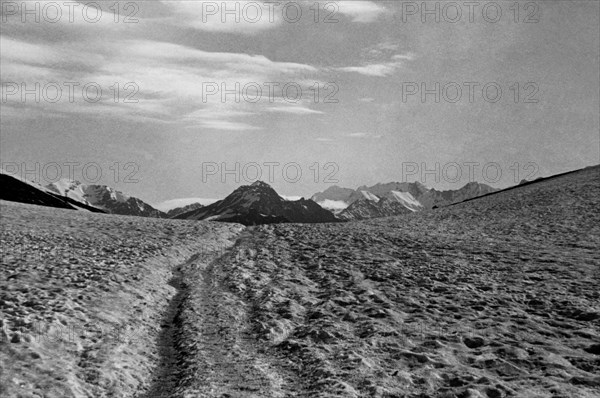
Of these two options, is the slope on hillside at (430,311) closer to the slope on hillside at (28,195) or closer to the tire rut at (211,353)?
the tire rut at (211,353)

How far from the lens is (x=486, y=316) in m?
16.9

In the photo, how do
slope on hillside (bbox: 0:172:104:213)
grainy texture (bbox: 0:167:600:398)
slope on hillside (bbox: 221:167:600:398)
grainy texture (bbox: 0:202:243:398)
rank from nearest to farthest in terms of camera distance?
grainy texture (bbox: 0:202:243:398), grainy texture (bbox: 0:167:600:398), slope on hillside (bbox: 221:167:600:398), slope on hillside (bbox: 0:172:104:213)

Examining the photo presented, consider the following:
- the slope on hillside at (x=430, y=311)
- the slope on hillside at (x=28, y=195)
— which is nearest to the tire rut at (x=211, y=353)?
the slope on hillside at (x=430, y=311)

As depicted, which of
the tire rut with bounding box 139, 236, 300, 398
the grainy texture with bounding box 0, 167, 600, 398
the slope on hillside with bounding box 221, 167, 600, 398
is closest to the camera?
the tire rut with bounding box 139, 236, 300, 398

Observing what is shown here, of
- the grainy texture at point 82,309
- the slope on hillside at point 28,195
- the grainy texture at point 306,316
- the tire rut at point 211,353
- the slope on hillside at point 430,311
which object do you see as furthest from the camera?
the slope on hillside at point 28,195

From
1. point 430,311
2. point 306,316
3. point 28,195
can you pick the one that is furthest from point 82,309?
point 28,195

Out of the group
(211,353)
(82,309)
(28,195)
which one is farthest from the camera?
(28,195)

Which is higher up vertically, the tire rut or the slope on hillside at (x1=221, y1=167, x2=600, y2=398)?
the slope on hillside at (x1=221, y1=167, x2=600, y2=398)

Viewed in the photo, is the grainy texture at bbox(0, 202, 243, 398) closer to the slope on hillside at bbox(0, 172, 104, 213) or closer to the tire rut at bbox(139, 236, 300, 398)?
the tire rut at bbox(139, 236, 300, 398)

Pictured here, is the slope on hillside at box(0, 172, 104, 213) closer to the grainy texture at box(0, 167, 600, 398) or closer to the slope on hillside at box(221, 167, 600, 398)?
the grainy texture at box(0, 167, 600, 398)

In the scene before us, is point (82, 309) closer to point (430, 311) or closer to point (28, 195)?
point (430, 311)

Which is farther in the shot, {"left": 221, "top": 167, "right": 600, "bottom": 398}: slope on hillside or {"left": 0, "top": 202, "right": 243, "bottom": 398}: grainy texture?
{"left": 221, "top": 167, "right": 600, "bottom": 398}: slope on hillside

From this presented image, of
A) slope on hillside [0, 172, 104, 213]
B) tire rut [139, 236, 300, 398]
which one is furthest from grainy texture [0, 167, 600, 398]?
slope on hillside [0, 172, 104, 213]

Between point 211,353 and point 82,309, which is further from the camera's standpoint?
point 82,309
